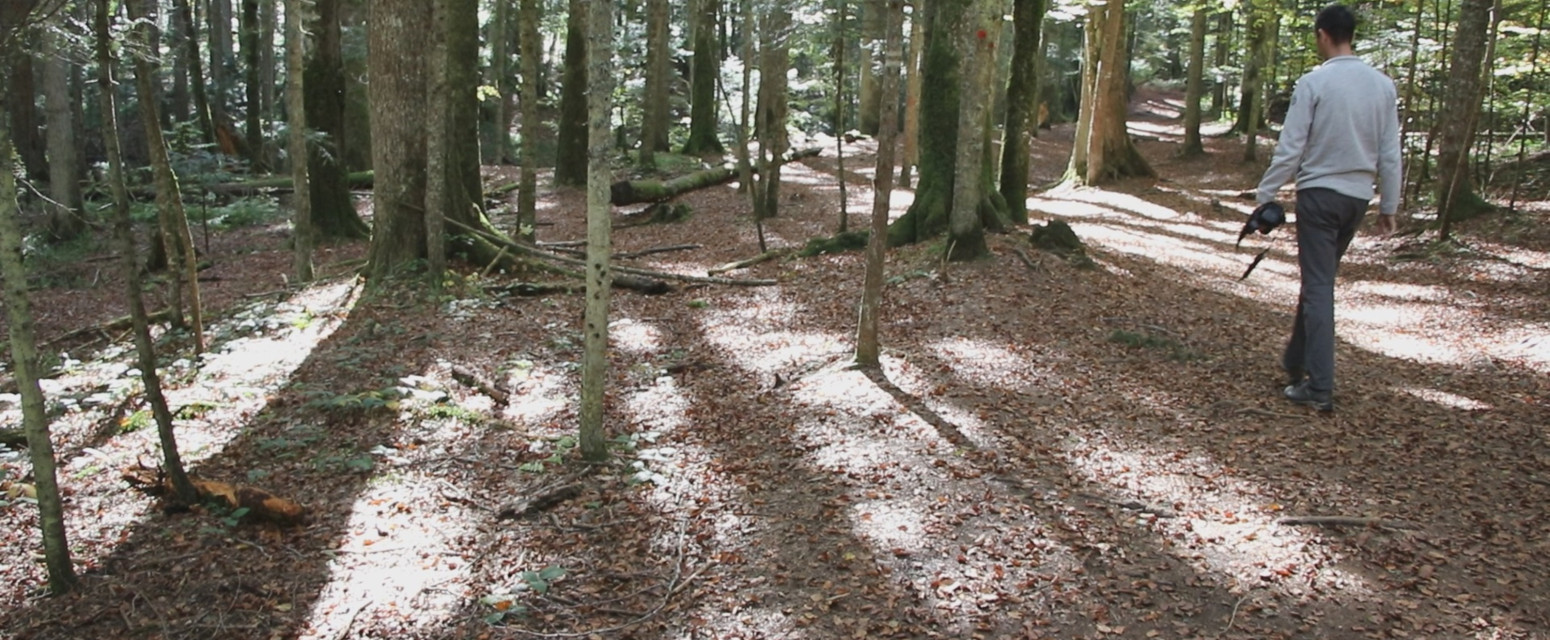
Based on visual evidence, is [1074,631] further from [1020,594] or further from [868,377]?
[868,377]

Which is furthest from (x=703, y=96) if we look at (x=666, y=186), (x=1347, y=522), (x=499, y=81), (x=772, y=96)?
(x=1347, y=522)

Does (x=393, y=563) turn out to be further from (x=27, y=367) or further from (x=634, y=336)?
(x=634, y=336)

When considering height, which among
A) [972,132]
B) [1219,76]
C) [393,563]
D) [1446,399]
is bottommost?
[393,563]

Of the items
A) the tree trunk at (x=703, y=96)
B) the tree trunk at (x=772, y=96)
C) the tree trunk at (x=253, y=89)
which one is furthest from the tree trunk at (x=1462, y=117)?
the tree trunk at (x=253, y=89)

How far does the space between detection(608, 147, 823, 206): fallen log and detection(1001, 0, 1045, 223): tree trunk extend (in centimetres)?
700

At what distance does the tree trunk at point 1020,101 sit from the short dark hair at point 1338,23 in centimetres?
687

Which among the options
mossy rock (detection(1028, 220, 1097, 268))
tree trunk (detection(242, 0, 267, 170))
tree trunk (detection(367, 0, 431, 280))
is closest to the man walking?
mossy rock (detection(1028, 220, 1097, 268))

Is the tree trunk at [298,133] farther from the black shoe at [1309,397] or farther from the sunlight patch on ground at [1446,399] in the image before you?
the sunlight patch on ground at [1446,399]

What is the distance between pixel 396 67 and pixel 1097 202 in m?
13.1

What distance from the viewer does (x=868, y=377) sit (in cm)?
687

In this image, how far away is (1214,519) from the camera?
451cm

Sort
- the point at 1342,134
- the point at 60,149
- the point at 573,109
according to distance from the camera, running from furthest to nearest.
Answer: the point at 573,109 → the point at 60,149 → the point at 1342,134

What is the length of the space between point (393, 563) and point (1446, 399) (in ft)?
21.5

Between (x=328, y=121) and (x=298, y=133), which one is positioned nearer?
(x=298, y=133)
